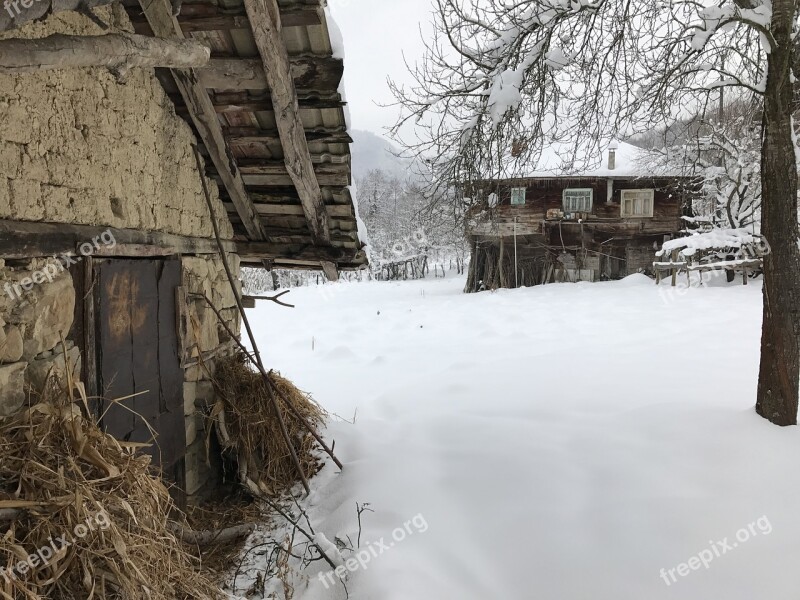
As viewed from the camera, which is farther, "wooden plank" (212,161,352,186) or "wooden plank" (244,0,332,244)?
"wooden plank" (212,161,352,186)

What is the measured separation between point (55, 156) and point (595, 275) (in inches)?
810

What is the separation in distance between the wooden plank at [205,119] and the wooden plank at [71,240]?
62 cm

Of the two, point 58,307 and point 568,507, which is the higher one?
point 58,307

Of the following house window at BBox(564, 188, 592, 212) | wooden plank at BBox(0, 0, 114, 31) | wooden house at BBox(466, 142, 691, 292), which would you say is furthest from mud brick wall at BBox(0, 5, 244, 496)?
house window at BBox(564, 188, 592, 212)

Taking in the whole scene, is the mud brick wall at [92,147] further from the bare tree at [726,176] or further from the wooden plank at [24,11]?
the bare tree at [726,176]

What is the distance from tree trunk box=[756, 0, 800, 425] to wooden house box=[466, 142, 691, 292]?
16243 millimetres

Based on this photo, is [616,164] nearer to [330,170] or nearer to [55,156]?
[330,170]

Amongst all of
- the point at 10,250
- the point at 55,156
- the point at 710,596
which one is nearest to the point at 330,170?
the point at 55,156

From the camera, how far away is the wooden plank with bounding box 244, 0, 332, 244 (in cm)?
269

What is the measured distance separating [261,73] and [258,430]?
2.60 m

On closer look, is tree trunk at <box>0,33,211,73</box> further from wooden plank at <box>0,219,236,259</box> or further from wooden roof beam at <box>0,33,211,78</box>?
wooden plank at <box>0,219,236,259</box>

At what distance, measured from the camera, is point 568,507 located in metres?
3.08

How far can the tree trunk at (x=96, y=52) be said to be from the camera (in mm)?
1538

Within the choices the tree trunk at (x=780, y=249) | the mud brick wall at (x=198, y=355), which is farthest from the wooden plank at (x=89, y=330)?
the tree trunk at (x=780, y=249)
